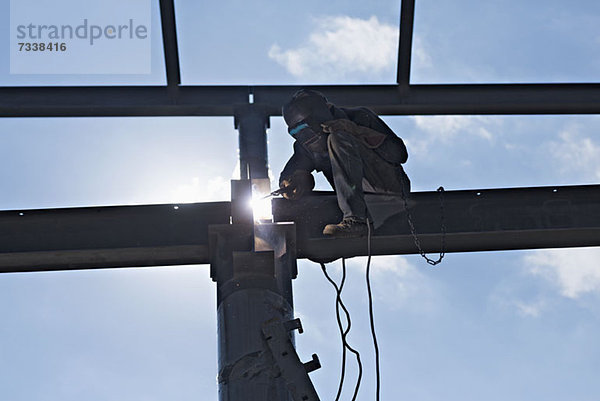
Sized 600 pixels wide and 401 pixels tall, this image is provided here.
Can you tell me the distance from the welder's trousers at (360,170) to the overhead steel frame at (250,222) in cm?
37

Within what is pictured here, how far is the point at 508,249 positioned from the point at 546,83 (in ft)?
7.45

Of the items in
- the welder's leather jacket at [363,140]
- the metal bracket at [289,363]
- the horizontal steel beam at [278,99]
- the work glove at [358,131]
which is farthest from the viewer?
the horizontal steel beam at [278,99]

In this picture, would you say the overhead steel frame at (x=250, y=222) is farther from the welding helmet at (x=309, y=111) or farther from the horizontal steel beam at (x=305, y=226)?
the welding helmet at (x=309, y=111)

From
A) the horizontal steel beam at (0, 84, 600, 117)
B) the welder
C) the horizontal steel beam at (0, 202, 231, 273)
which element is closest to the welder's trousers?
the welder

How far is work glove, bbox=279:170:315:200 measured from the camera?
6.63 meters

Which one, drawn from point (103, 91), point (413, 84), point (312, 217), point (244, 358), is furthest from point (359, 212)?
point (103, 91)

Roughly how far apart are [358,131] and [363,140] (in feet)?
0.28

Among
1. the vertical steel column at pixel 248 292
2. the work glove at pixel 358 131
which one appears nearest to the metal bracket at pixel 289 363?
the vertical steel column at pixel 248 292

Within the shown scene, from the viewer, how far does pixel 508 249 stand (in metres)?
7.17

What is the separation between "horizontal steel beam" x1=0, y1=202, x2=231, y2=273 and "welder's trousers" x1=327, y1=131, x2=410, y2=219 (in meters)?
1.08

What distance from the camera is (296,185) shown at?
6.64 metres

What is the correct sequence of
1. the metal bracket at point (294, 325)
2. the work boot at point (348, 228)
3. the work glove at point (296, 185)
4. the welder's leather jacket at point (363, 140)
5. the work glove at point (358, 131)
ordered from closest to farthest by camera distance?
the metal bracket at point (294, 325) < the work boot at point (348, 228) < the work glove at point (358, 131) < the welder's leather jacket at point (363, 140) < the work glove at point (296, 185)

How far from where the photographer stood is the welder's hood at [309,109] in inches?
245

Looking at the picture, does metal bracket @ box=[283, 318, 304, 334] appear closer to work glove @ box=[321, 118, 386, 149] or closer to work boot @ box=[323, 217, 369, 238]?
work boot @ box=[323, 217, 369, 238]
